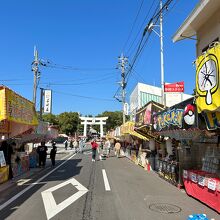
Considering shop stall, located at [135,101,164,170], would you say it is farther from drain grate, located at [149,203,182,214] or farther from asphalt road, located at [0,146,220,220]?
drain grate, located at [149,203,182,214]

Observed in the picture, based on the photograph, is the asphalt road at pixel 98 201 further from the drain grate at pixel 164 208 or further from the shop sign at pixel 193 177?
the shop sign at pixel 193 177

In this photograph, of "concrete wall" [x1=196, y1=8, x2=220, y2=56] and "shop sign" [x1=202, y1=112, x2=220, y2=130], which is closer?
"shop sign" [x1=202, y1=112, x2=220, y2=130]

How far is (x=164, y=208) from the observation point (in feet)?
32.8

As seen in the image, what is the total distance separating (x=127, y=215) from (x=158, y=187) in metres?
5.34

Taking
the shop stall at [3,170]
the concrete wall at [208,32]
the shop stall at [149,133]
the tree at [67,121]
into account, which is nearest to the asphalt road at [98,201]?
the shop stall at [3,170]

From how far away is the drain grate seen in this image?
31.4 ft

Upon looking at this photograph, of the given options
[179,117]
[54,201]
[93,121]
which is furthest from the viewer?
[93,121]

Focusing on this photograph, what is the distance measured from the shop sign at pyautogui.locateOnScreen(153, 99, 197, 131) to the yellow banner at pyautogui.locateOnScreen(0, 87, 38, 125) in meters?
6.27

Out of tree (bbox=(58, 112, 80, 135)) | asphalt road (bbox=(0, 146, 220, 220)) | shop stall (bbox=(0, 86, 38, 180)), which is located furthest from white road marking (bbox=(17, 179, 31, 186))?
tree (bbox=(58, 112, 80, 135))

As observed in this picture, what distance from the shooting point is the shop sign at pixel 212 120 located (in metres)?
9.05

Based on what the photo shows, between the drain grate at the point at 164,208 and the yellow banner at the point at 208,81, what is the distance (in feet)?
9.53

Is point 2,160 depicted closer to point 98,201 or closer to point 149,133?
point 98,201

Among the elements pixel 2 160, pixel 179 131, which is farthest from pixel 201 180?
pixel 2 160

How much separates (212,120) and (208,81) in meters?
1.10
